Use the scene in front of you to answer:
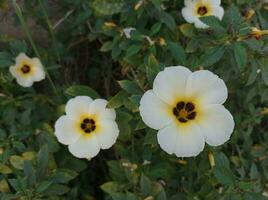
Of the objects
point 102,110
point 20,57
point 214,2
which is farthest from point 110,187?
point 214,2

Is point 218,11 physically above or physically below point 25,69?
below

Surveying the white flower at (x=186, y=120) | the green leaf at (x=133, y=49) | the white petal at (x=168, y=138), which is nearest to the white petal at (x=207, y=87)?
the white flower at (x=186, y=120)

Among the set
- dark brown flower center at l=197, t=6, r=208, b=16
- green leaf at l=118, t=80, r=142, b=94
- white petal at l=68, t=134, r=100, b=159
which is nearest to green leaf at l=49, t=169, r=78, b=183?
white petal at l=68, t=134, r=100, b=159

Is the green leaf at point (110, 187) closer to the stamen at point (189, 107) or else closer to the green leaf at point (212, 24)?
the stamen at point (189, 107)

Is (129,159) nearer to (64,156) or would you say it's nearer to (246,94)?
(64,156)

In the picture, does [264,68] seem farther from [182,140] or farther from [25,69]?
[25,69]

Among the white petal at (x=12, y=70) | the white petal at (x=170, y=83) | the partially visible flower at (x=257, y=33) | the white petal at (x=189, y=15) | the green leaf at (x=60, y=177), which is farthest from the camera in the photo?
the white petal at (x=12, y=70)

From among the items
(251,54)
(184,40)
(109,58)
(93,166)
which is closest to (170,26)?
Answer: (184,40)
